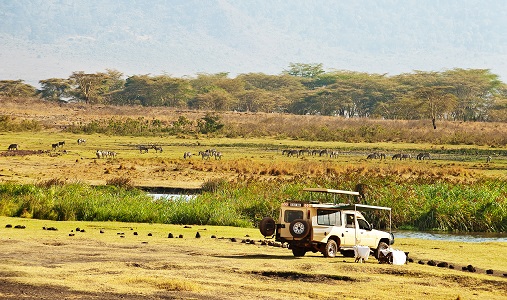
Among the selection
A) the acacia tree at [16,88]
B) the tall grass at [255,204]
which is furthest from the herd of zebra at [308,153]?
the acacia tree at [16,88]

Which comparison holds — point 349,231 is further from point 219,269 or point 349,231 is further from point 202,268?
point 202,268

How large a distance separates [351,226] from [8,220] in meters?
12.1

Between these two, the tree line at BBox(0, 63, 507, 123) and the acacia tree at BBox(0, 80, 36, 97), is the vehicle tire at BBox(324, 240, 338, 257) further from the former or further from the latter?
the acacia tree at BBox(0, 80, 36, 97)

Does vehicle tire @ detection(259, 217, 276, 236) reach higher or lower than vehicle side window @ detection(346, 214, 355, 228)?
lower

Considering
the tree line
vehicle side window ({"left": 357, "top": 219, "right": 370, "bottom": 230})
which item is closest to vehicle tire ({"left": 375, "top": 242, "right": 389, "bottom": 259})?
vehicle side window ({"left": 357, "top": 219, "right": 370, "bottom": 230})

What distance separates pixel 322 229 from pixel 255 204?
12909 millimetres

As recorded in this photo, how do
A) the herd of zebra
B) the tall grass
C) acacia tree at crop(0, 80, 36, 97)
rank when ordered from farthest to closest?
acacia tree at crop(0, 80, 36, 97) → the herd of zebra → the tall grass

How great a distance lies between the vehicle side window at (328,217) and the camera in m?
21.9

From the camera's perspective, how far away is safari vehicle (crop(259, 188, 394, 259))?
21734 millimetres

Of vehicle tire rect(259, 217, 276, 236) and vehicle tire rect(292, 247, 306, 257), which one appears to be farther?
vehicle tire rect(259, 217, 276, 236)

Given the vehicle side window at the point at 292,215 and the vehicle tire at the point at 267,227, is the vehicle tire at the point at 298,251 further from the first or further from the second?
the vehicle tire at the point at 267,227

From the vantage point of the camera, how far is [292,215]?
22078mm

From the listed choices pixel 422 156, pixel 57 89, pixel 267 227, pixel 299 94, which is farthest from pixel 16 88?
pixel 267 227

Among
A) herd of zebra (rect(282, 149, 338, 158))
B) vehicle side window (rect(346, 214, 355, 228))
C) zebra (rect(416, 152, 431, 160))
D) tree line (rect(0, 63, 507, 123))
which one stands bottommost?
vehicle side window (rect(346, 214, 355, 228))
